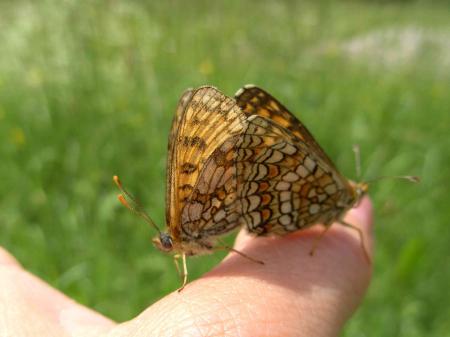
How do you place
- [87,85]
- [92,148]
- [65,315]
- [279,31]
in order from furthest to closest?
[279,31] < [87,85] < [92,148] < [65,315]

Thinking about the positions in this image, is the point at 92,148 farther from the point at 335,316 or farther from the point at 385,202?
the point at 335,316

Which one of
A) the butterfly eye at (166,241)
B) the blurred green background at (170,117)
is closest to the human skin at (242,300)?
the butterfly eye at (166,241)

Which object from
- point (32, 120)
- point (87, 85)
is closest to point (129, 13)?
point (87, 85)

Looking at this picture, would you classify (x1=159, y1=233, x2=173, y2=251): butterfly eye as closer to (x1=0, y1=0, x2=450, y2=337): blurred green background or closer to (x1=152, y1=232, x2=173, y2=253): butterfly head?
(x1=152, y1=232, x2=173, y2=253): butterfly head

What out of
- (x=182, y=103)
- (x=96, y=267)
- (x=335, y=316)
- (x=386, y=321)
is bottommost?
(x=386, y=321)

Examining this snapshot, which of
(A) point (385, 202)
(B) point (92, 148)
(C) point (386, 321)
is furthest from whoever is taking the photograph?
(B) point (92, 148)

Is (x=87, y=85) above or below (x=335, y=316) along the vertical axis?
above
